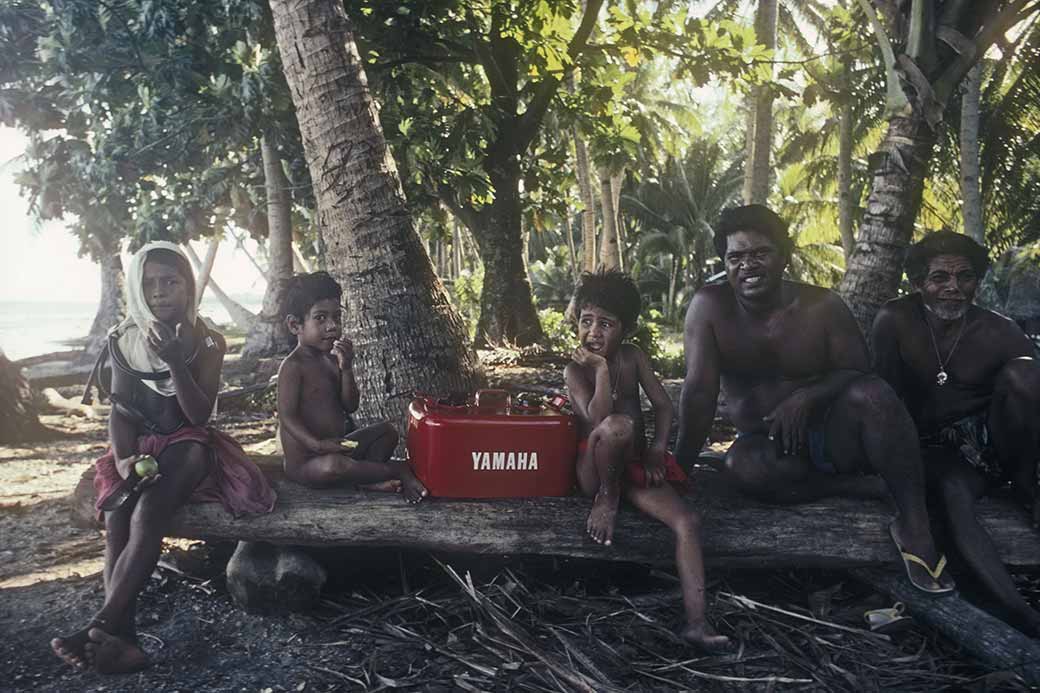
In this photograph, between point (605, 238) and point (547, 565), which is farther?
point (605, 238)

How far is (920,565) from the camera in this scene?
129 inches

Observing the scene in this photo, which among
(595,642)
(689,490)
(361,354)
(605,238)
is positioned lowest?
(595,642)

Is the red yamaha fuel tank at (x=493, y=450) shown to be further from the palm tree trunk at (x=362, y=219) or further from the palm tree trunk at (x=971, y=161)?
the palm tree trunk at (x=971, y=161)

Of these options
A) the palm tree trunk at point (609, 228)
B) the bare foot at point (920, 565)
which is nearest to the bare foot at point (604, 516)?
the bare foot at point (920, 565)

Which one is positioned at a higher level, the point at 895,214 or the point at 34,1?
the point at 34,1

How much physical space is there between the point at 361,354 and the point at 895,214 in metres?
3.87

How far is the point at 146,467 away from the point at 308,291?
1.02 metres

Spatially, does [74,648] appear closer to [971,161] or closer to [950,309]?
[950,309]

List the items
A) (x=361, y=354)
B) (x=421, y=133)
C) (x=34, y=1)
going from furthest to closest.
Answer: (x=34, y=1) < (x=421, y=133) < (x=361, y=354)

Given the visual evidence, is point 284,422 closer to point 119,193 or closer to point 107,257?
point 119,193

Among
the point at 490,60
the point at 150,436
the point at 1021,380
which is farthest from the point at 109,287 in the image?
the point at 1021,380

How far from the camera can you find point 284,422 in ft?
11.6

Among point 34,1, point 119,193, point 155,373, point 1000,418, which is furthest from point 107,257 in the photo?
point 1000,418

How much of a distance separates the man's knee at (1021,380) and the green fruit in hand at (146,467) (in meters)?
3.80
